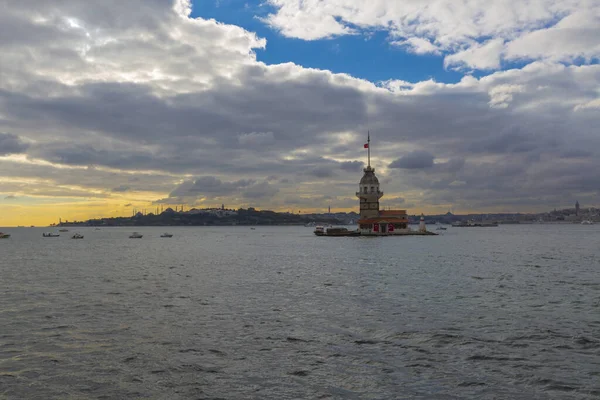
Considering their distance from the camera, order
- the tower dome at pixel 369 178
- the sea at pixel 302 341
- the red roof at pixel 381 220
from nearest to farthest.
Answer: the sea at pixel 302 341
the red roof at pixel 381 220
the tower dome at pixel 369 178

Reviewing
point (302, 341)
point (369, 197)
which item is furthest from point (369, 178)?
point (302, 341)

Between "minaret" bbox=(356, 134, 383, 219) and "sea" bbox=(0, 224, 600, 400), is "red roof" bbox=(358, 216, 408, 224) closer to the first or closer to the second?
"minaret" bbox=(356, 134, 383, 219)

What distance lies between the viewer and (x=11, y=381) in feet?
53.6

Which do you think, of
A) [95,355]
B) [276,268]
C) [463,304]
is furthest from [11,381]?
[276,268]

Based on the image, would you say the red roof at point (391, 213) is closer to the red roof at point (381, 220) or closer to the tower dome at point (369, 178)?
the red roof at point (381, 220)

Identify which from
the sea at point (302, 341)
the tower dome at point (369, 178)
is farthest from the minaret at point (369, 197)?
the sea at point (302, 341)

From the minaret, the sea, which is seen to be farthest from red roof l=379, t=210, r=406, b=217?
the sea

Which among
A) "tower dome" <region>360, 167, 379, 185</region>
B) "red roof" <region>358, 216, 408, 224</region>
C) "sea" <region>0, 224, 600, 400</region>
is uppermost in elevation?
"tower dome" <region>360, 167, 379, 185</region>

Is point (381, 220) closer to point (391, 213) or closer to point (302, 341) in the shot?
point (391, 213)

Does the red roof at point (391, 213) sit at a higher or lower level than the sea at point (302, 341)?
higher

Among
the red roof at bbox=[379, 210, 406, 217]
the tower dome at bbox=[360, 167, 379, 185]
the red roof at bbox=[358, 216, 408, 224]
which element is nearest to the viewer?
the red roof at bbox=[358, 216, 408, 224]

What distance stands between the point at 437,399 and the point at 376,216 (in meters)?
158

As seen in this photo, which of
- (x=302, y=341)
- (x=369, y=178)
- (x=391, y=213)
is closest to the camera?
(x=302, y=341)

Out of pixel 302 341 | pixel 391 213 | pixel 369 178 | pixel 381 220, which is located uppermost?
pixel 369 178
